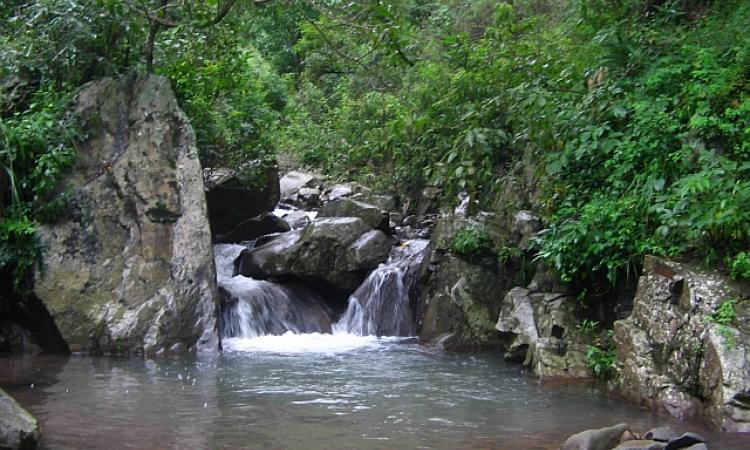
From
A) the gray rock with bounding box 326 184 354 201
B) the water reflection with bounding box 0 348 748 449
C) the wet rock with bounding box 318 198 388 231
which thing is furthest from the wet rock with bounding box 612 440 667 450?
the gray rock with bounding box 326 184 354 201

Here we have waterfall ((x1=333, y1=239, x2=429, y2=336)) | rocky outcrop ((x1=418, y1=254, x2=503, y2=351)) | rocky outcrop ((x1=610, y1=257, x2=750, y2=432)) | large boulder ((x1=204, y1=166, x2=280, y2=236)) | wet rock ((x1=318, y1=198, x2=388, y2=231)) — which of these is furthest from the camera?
large boulder ((x1=204, y1=166, x2=280, y2=236))

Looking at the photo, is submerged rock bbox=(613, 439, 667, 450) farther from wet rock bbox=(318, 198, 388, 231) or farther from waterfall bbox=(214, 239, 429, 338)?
wet rock bbox=(318, 198, 388, 231)

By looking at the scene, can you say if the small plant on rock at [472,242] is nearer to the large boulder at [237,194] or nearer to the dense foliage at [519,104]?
the dense foliage at [519,104]

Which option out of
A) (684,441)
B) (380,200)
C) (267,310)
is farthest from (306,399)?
(380,200)

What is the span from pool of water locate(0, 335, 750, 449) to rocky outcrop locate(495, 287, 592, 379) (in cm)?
24

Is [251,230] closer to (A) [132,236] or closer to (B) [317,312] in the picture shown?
(B) [317,312]

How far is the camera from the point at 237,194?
15289 millimetres

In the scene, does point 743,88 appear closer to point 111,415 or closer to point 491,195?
point 491,195

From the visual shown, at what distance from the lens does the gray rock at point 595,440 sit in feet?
19.2

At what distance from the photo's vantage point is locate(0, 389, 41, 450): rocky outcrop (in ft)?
17.7

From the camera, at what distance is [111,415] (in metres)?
7.11

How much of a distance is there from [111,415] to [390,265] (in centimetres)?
697

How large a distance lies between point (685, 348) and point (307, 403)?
361 centimetres

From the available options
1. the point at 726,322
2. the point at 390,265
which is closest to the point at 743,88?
the point at 726,322
